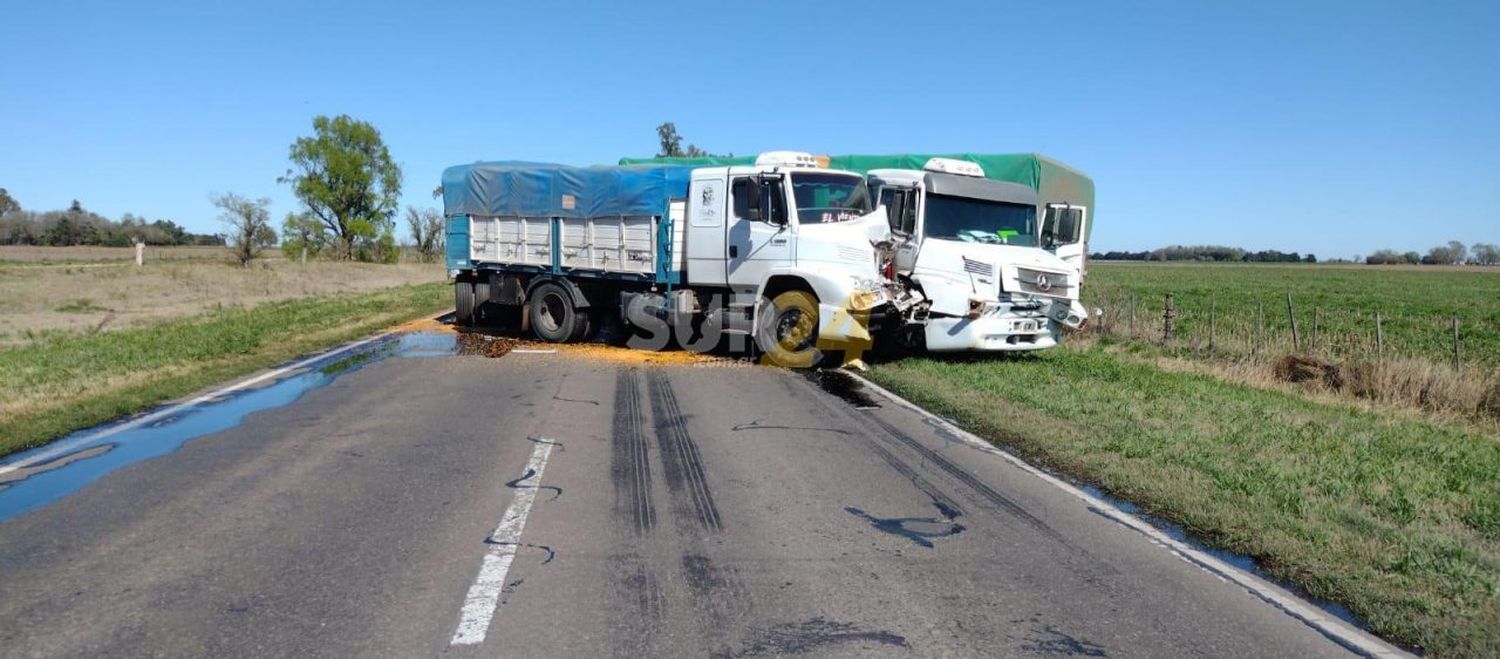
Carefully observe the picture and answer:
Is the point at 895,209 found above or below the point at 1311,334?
above

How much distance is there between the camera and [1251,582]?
16.9ft

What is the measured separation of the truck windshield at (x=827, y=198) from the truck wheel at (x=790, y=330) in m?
1.14

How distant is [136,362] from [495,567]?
1103 cm

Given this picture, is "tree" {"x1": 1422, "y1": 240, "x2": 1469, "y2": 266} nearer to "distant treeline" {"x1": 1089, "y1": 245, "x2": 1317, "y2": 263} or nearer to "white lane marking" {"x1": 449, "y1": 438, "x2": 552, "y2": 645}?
"distant treeline" {"x1": 1089, "y1": 245, "x2": 1317, "y2": 263}

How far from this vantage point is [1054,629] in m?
4.39

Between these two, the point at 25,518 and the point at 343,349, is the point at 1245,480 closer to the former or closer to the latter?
the point at 25,518

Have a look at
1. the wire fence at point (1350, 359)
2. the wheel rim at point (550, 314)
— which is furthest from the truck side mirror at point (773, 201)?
the wire fence at point (1350, 359)

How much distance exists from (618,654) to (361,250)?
69.5 meters

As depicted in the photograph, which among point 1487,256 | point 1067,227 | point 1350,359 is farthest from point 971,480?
point 1487,256

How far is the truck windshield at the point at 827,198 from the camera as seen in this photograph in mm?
13742

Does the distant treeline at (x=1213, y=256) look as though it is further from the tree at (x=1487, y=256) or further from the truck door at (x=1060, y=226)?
the truck door at (x=1060, y=226)

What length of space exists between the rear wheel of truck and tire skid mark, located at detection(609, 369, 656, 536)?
5492mm

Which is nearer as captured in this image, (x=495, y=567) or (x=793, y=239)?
(x=495, y=567)

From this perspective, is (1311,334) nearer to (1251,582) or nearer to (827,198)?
(827,198)
